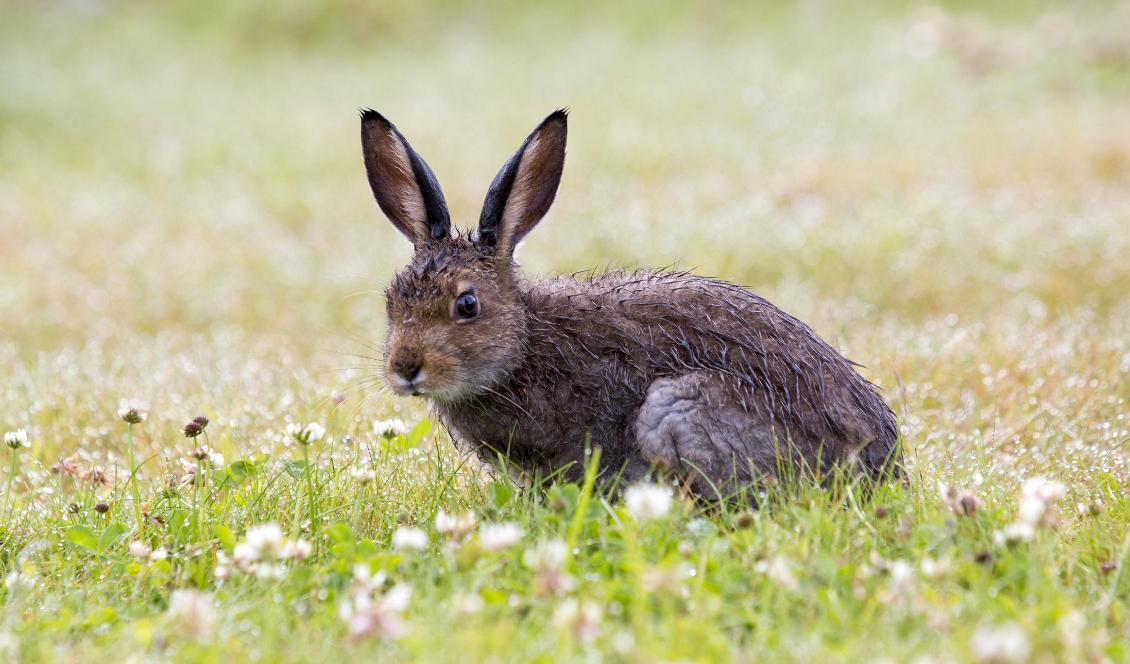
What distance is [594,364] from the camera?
5.36m

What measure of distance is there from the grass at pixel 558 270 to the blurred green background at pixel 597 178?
0.21 ft

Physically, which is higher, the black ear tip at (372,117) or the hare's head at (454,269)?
the black ear tip at (372,117)

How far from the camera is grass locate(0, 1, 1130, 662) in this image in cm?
391

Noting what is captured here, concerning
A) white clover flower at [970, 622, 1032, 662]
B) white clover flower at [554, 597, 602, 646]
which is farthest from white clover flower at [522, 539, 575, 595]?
white clover flower at [970, 622, 1032, 662]

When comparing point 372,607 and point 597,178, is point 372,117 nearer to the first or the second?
point 372,607

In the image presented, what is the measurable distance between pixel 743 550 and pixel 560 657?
122cm

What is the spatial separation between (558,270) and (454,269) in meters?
6.03

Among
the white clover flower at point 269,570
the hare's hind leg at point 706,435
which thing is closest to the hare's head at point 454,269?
the hare's hind leg at point 706,435

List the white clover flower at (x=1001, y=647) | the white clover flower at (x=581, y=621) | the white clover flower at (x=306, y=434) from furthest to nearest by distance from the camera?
the white clover flower at (x=306, y=434) → the white clover flower at (x=581, y=621) → the white clover flower at (x=1001, y=647)

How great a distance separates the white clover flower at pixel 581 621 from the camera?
3.40m

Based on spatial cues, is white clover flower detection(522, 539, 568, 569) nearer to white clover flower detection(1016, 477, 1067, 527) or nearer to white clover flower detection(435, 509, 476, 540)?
white clover flower detection(435, 509, 476, 540)

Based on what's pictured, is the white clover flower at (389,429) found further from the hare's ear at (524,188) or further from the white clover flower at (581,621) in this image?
the white clover flower at (581,621)

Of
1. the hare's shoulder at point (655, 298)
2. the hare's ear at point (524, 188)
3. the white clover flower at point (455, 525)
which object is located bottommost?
the white clover flower at point (455, 525)

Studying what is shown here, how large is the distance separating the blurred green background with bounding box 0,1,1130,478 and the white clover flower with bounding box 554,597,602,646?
273 centimetres
